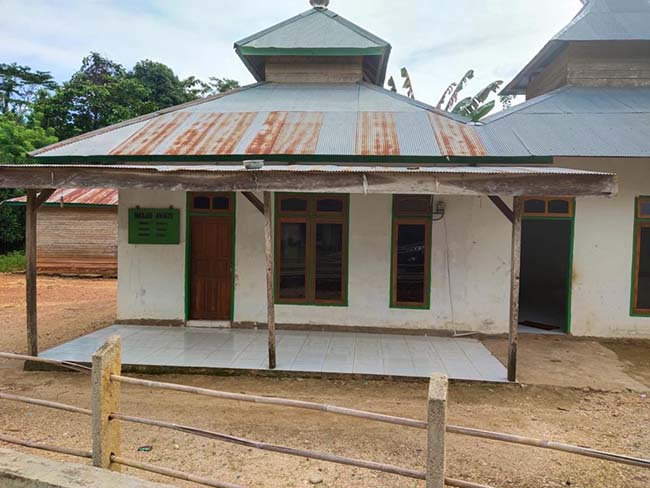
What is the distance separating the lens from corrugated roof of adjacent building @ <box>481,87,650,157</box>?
6.82 metres

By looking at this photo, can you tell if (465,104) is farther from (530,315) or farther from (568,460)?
(568,460)

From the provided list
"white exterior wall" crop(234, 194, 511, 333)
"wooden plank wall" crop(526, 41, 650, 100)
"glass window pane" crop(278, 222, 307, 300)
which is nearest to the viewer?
"white exterior wall" crop(234, 194, 511, 333)

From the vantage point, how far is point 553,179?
4.94 m

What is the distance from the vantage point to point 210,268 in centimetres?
783

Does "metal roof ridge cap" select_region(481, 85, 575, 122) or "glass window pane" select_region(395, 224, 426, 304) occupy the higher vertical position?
"metal roof ridge cap" select_region(481, 85, 575, 122)

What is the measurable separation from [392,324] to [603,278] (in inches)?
145

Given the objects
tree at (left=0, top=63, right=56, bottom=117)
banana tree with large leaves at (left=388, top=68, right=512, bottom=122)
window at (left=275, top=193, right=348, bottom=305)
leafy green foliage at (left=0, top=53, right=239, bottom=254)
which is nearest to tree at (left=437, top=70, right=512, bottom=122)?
banana tree with large leaves at (left=388, top=68, right=512, bottom=122)

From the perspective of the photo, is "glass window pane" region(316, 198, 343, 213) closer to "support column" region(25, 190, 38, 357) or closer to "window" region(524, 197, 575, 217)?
"window" region(524, 197, 575, 217)

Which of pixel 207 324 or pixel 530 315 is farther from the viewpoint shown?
pixel 530 315

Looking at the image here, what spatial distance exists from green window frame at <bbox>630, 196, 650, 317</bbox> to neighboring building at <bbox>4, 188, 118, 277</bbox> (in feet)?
45.4

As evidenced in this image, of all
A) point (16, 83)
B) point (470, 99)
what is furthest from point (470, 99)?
point (16, 83)

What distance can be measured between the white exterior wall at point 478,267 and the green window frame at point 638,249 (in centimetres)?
9

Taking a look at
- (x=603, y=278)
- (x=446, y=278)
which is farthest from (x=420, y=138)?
(x=603, y=278)

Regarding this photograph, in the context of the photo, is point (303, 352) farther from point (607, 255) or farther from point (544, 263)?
point (544, 263)
